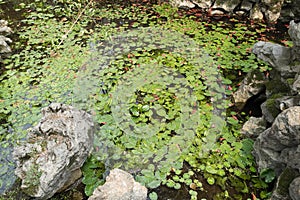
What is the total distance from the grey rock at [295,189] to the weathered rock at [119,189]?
171 cm

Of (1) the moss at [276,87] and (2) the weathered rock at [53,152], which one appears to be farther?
(1) the moss at [276,87]

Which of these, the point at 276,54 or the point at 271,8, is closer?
the point at 276,54

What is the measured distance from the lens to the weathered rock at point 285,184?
3.09 metres

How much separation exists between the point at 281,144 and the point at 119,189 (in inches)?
85.6

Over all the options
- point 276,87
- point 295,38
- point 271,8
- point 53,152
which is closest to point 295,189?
point 276,87

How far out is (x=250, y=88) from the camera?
15.5 feet

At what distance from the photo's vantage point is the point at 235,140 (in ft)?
13.8

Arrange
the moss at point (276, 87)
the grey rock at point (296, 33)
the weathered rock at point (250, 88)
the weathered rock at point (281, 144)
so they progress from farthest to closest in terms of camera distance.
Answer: the weathered rock at point (250, 88) < the moss at point (276, 87) < the grey rock at point (296, 33) < the weathered rock at point (281, 144)

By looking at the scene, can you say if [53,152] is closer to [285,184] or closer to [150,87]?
[150,87]

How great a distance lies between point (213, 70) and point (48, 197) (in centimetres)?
394

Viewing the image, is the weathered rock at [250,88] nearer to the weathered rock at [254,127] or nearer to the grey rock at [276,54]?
the grey rock at [276,54]

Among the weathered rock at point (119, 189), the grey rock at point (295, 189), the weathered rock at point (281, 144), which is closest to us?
the grey rock at point (295, 189)

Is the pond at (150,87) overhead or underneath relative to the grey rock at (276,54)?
underneath

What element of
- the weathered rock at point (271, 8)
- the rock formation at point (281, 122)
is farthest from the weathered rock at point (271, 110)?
the weathered rock at point (271, 8)
